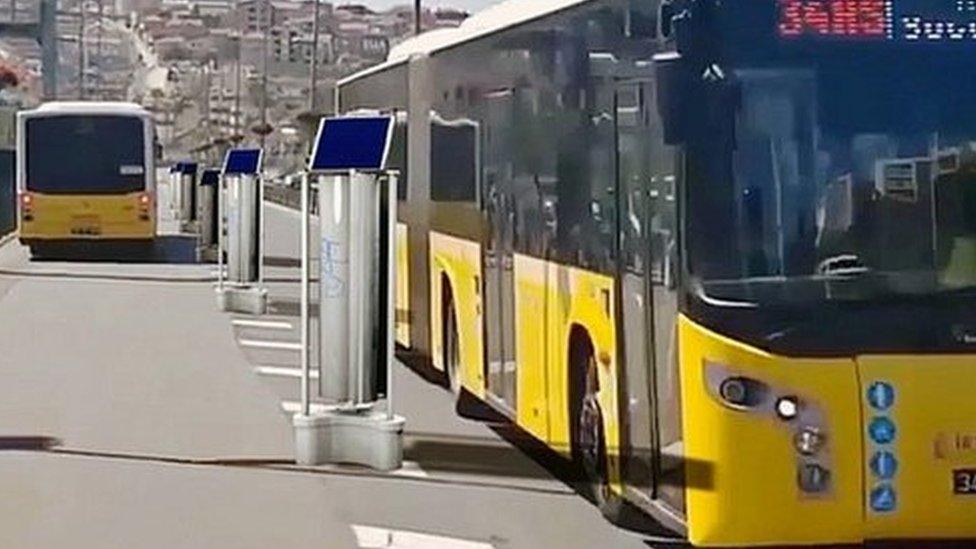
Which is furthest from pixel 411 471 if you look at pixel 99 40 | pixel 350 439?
pixel 99 40

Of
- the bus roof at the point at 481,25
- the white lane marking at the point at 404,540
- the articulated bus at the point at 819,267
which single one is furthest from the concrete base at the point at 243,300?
the articulated bus at the point at 819,267

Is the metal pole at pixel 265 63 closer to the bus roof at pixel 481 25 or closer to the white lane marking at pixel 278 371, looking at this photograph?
the white lane marking at pixel 278 371

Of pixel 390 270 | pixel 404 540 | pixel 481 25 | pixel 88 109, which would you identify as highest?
pixel 481 25

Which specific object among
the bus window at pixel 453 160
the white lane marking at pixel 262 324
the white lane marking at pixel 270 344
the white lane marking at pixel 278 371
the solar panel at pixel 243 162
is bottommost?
the white lane marking at pixel 262 324

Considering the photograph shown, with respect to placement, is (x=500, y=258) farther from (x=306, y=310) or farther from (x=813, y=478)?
(x=813, y=478)

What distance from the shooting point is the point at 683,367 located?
9.17m

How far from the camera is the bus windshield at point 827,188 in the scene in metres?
9.02

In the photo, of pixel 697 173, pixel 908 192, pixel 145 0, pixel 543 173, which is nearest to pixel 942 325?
pixel 908 192

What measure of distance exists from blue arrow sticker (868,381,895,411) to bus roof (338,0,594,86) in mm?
3161

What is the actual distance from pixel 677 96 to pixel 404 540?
3239mm

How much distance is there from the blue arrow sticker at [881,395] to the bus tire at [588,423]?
2294 mm

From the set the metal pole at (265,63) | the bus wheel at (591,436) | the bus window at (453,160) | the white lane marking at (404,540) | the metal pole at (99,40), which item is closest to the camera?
the white lane marking at (404,540)

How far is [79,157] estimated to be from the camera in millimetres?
39188

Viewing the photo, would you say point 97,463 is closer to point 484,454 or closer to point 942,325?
point 484,454
